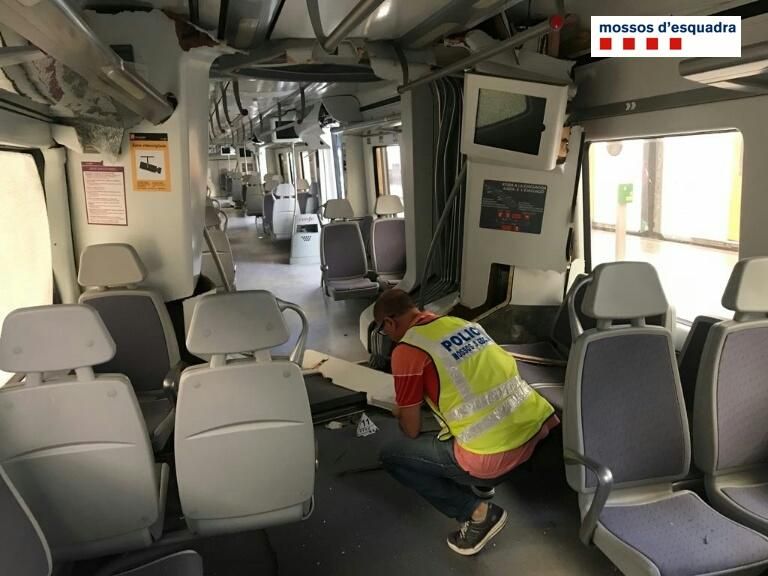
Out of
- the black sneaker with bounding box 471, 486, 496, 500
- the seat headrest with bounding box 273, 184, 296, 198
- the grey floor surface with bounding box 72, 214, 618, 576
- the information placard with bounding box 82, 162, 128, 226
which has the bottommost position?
the grey floor surface with bounding box 72, 214, 618, 576

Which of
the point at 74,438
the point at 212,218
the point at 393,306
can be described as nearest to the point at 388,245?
the point at 212,218

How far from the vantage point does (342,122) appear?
6957 millimetres

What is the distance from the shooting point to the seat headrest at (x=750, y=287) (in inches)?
79.8

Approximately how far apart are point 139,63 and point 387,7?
135 cm

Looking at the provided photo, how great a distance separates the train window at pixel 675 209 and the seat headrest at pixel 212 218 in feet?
13.7

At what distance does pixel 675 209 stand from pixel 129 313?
10.5 ft

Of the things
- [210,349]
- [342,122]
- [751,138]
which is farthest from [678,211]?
[342,122]

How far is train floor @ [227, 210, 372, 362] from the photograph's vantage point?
5.26m

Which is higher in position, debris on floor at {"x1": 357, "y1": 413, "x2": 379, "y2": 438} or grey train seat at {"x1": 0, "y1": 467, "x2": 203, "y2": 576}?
grey train seat at {"x1": 0, "y1": 467, "x2": 203, "y2": 576}

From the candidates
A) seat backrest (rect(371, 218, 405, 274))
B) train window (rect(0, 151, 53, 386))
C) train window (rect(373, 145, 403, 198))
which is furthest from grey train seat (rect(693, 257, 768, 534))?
train window (rect(373, 145, 403, 198))

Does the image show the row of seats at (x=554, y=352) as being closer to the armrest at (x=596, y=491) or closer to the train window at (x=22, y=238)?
the armrest at (x=596, y=491)

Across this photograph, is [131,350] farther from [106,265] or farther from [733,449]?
[733,449]

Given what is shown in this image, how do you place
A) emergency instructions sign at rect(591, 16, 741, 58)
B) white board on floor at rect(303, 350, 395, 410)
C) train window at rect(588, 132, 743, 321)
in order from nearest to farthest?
emergency instructions sign at rect(591, 16, 741, 58), train window at rect(588, 132, 743, 321), white board on floor at rect(303, 350, 395, 410)

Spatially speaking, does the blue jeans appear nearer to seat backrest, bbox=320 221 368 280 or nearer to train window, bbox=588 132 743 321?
train window, bbox=588 132 743 321
